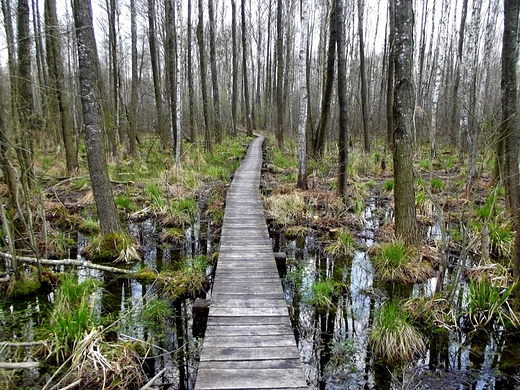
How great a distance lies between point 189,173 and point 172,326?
8.36 m

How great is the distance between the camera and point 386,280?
615cm

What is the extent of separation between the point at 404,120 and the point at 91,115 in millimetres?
5314

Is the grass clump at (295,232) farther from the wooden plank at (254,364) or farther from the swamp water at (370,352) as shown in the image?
the wooden plank at (254,364)

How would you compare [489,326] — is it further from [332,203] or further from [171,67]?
[171,67]

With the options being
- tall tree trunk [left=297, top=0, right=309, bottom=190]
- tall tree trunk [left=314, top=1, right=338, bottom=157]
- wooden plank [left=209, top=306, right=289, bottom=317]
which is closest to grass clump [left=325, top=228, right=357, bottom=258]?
wooden plank [left=209, top=306, right=289, bottom=317]

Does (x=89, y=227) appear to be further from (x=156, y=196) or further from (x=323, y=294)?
(x=323, y=294)

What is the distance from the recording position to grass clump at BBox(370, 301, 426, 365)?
13.8 feet

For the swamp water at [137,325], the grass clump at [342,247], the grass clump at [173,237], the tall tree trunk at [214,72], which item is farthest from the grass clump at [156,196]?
the tall tree trunk at [214,72]

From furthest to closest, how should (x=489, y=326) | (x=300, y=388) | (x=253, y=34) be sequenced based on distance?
(x=253, y=34) < (x=489, y=326) < (x=300, y=388)

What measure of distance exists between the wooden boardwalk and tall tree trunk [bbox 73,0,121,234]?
2282mm

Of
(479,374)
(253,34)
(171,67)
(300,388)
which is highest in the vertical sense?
(253,34)

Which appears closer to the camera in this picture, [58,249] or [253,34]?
[58,249]

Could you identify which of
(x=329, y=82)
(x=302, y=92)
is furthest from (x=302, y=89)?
(x=329, y=82)

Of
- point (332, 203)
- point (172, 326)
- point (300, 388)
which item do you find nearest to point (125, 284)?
point (172, 326)
